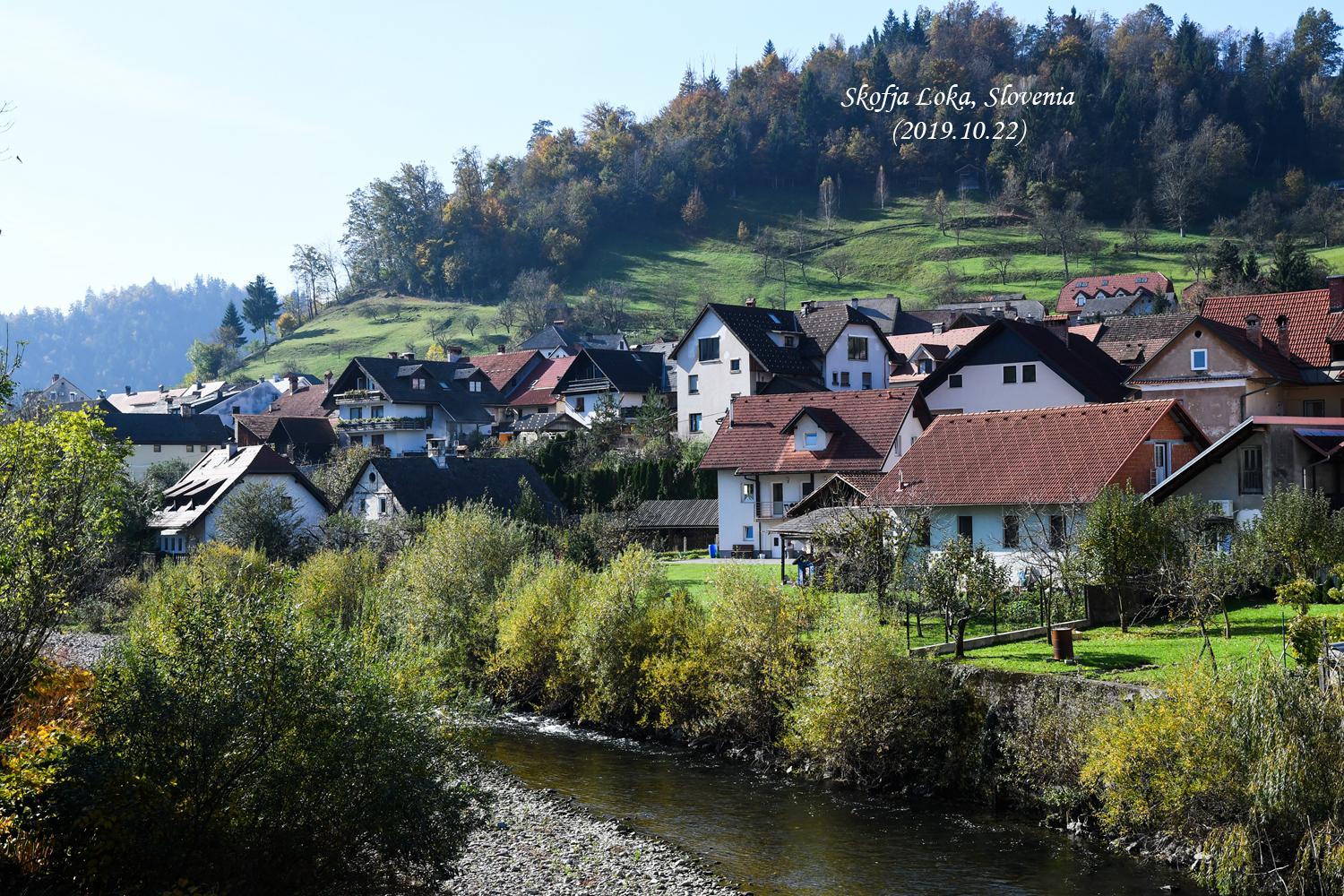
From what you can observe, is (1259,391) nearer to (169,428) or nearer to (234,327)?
(169,428)

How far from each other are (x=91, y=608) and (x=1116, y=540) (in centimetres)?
4300

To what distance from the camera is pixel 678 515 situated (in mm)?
56094

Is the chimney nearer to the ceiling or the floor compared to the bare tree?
nearer to the floor

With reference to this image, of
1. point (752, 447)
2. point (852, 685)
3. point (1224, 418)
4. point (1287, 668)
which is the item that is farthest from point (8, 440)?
point (1224, 418)

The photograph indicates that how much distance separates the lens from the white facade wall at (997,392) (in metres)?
52.3

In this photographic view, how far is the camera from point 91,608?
159 ft

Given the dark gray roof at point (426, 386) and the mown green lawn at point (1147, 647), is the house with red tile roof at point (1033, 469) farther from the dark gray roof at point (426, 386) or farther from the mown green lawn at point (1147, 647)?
the dark gray roof at point (426, 386)

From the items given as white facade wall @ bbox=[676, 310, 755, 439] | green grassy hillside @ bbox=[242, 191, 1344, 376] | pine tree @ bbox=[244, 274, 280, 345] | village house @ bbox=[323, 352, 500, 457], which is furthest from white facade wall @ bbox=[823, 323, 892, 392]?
pine tree @ bbox=[244, 274, 280, 345]

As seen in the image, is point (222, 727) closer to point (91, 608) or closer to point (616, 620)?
point (616, 620)

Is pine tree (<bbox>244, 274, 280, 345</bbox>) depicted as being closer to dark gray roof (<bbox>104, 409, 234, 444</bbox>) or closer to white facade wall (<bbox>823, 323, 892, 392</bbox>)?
dark gray roof (<bbox>104, 409, 234, 444</bbox>)

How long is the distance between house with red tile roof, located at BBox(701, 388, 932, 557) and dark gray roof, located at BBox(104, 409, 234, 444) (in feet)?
166

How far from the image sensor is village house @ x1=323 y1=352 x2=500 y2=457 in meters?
80.2

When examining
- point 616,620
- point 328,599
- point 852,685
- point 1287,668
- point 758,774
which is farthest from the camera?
point 328,599

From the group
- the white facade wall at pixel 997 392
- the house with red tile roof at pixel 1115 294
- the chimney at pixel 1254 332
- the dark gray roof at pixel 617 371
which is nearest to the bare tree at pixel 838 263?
the house with red tile roof at pixel 1115 294
